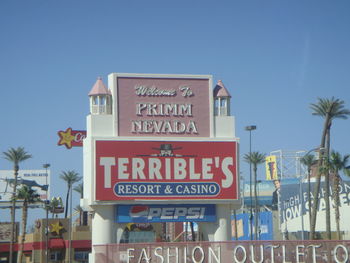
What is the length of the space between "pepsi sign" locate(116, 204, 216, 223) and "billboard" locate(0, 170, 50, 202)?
262ft

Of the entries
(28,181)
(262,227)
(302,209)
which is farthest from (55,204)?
(302,209)

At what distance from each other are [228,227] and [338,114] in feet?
87.6

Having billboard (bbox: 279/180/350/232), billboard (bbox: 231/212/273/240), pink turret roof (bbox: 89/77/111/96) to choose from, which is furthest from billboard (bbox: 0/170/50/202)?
pink turret roof (bbox: 89/77/111/96)

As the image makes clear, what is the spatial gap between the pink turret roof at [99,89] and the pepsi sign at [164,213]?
26.8ft

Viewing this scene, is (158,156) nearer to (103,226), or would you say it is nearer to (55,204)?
(103,226)

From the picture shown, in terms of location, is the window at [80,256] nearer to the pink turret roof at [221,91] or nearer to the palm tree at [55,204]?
the palm tree at [55,204]

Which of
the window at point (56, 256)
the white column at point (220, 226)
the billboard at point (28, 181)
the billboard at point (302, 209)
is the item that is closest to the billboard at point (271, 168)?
the billboard at point (28, 181)

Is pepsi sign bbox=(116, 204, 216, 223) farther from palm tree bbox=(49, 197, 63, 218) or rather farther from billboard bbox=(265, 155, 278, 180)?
billboard bbox=(265, 155, 278, 180)


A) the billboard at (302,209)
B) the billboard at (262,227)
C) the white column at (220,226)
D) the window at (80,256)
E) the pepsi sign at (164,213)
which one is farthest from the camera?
the billboard at (262,227)

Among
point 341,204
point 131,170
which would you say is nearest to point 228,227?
point 131,170

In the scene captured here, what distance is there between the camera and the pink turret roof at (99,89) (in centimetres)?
5369

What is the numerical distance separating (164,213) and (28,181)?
83.5 metres

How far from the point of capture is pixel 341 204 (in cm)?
8900

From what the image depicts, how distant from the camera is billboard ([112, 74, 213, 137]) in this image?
175ft
